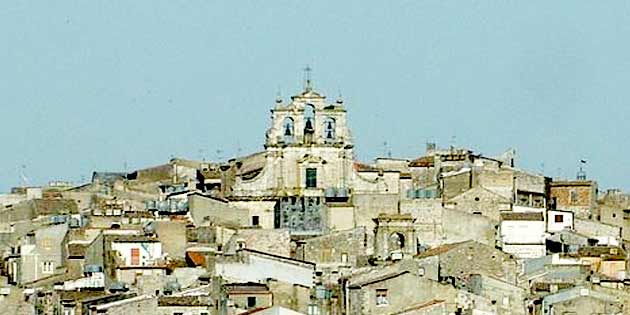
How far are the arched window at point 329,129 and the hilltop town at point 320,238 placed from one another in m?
0.07

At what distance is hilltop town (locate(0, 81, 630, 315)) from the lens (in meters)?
54.5

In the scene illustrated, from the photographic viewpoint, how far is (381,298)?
53000 mm

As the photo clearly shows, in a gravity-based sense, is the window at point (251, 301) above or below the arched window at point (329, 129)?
below

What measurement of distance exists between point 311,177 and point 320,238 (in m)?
6.99

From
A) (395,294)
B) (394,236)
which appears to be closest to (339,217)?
(394,236)

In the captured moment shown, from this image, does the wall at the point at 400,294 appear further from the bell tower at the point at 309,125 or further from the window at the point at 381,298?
the bell tower at the point at 309,125

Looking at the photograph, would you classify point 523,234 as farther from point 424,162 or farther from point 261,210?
point 424,162

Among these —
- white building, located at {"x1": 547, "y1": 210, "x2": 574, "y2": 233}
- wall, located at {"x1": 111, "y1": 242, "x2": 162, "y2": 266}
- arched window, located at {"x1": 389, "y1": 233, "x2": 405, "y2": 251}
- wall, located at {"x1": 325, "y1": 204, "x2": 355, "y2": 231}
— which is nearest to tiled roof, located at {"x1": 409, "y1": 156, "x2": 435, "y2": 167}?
white building, located at {"x1": 547, "y1": 210, "x2": 574, "y2": 233}

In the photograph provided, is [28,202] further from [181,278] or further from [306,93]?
[181,278]

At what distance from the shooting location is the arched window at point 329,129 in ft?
233

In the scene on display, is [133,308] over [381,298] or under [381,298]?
under

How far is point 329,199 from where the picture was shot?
68812mm

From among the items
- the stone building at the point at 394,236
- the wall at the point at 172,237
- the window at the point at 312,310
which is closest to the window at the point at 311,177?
the stone building at the point at 394,236

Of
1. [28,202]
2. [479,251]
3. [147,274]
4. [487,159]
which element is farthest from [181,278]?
[487,159]
